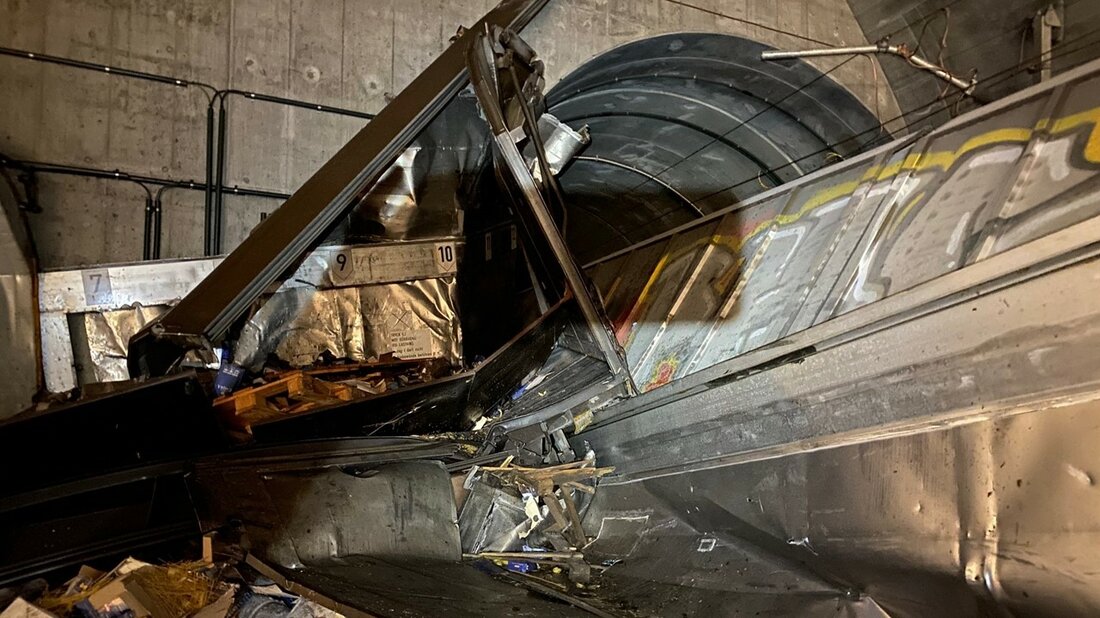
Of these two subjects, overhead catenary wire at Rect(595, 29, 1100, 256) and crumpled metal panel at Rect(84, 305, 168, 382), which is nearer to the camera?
crumpled metal panel at Rect(84, 305, 168, 382)

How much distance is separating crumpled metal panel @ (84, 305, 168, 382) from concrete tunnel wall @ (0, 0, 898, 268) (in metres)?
0.41

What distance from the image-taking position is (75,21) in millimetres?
3922

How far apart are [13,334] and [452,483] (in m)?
2.82

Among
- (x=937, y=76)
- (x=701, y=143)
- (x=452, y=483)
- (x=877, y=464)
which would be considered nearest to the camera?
(x=877, y=464)

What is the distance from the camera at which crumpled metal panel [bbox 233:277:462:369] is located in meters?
3.79

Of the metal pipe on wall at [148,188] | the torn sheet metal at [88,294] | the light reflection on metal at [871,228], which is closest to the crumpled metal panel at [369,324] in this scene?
the torn sheet metal at [88,294]

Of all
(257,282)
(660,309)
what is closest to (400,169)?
(257,282)

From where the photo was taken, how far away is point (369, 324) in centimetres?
432

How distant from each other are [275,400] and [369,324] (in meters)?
1.09

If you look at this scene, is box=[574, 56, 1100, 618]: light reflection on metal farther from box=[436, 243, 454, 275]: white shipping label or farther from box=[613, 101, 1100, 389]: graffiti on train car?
box=[436, 243, 454, 275]: white shipping label

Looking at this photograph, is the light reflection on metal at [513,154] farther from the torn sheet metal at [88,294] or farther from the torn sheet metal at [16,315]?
the torn sheet metal at [16,315]

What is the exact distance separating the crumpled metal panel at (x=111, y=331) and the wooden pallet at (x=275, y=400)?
109cm

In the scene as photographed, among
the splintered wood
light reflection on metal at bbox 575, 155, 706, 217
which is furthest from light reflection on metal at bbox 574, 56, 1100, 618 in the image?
light reflection on metal at bbox 575, 155, 706, 217

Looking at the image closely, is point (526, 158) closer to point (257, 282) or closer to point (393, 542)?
point (257, 282)
